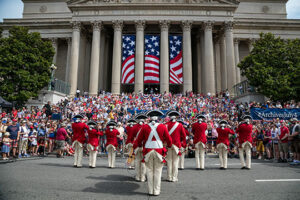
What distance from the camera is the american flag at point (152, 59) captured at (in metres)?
33.8

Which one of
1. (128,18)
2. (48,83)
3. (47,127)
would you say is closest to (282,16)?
(128,18)

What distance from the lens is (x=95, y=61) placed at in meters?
34.6

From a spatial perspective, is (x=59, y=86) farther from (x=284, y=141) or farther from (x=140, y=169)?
(x=284, y=141)

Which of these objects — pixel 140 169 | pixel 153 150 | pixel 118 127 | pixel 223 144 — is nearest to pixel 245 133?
pixel 223 144

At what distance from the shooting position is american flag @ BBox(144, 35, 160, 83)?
111ft

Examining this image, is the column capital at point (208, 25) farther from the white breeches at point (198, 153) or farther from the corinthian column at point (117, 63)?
the white breeches at point (198, 153)

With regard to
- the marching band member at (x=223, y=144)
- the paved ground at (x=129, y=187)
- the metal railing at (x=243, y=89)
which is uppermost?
the metal railing at (x=243, y=89)

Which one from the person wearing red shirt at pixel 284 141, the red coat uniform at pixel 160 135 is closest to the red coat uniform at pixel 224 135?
the person wearing red shirt at pixel 284 141

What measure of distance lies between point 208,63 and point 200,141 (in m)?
27.0

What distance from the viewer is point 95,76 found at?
34344mm

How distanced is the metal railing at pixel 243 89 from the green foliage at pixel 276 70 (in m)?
1.68

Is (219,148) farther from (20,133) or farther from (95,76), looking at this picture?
(95,76)

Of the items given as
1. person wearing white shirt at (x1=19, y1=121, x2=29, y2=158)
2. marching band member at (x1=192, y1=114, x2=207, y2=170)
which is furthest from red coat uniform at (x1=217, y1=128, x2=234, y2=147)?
person wearing white shirt at (x1=19, y1=121, x2=29, y2=158)

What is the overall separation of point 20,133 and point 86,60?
93.2ft
